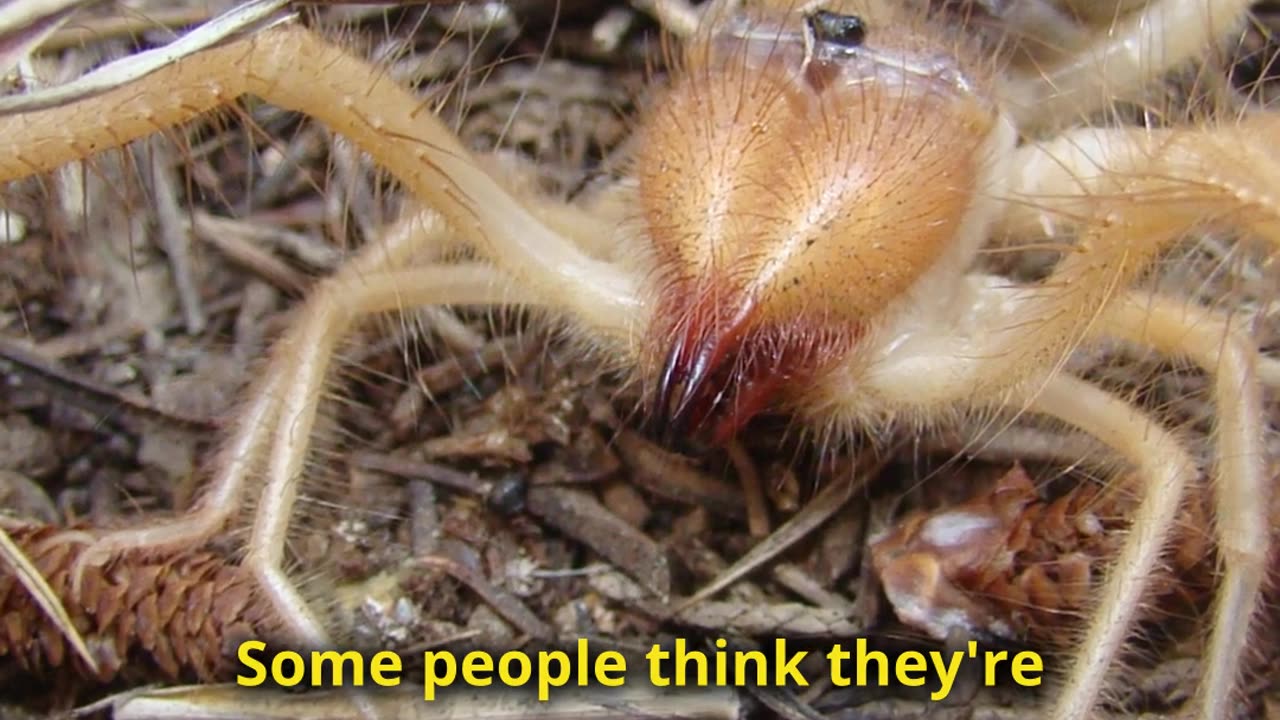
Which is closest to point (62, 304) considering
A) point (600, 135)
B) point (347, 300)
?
point (347, 300)

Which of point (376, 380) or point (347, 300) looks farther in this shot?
point (376, 380)

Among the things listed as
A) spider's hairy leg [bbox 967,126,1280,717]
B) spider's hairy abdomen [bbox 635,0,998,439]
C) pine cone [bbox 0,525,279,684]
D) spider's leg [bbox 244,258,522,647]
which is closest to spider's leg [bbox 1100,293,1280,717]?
spider's hairy leg [bbox 967,126,1280,717]

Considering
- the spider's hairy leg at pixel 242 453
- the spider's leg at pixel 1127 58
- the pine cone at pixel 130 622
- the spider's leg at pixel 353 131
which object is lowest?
the pine cone at pixel 130 622

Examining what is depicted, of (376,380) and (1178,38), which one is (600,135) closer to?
(376,380)

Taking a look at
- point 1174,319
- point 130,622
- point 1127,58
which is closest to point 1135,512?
point 1174,319

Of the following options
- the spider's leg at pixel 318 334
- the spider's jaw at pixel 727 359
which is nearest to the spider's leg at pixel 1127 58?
the spider's jaw at pixel 727 359

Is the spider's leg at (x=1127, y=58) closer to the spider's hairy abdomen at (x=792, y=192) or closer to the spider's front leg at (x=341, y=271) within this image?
the spider's hairy abdomen at (x=792, y=192)

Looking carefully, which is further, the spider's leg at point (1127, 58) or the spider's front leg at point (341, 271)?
the spider's leg at point (1127, 58)
